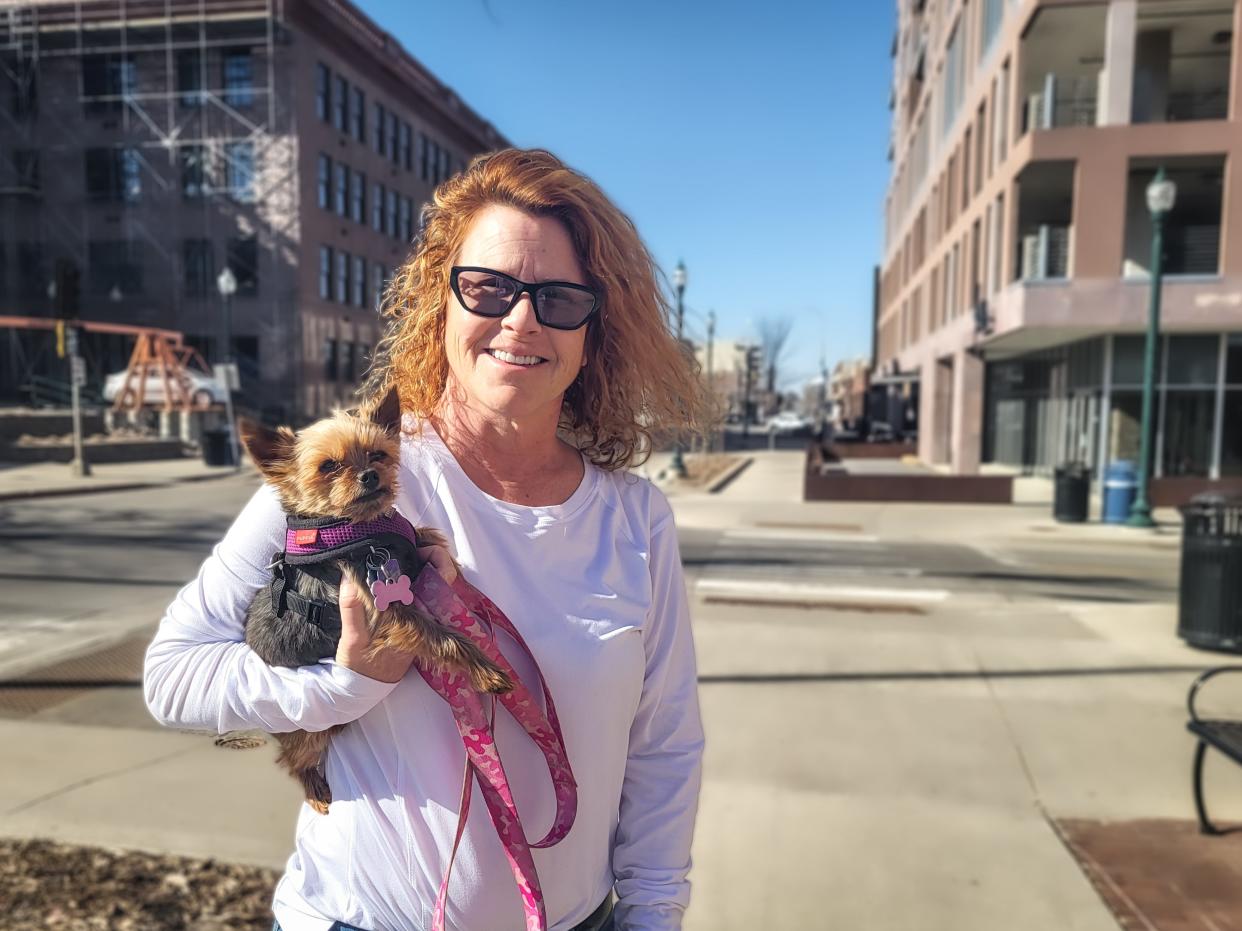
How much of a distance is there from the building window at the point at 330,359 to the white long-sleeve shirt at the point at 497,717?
39.0 metres

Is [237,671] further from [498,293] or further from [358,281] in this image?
[358,281]

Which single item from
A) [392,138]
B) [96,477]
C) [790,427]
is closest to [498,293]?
[96,477]

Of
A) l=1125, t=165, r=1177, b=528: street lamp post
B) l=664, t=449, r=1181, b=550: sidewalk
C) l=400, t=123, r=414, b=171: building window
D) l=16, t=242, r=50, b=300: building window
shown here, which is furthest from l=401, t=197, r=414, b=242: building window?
l=1125, t=165, r=1177, b=528: street lamp post

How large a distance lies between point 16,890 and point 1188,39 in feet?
81.0

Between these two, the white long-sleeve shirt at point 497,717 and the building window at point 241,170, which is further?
the building window at point 241,170

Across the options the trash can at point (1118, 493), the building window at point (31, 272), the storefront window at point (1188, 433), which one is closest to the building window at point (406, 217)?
the building window at point (31, 272)

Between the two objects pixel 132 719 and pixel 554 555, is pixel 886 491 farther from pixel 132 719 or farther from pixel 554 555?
pixel 554 555

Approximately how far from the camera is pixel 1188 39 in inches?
773

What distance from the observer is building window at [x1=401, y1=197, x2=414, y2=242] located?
46000 millimetres

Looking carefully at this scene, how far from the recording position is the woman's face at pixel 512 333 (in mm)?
1624

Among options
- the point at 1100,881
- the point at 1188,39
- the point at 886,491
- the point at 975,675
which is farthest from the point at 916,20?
the point at 1100,881

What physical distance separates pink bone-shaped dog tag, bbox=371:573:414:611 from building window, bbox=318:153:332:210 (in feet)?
131

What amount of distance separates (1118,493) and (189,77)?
38424 mm

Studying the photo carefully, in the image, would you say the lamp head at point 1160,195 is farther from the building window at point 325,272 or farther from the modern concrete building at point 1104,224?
the building window at point 325,272
